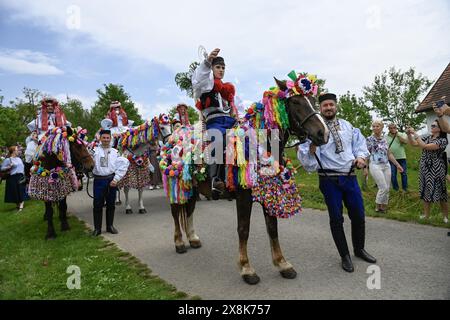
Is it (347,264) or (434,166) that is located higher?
(434,166)

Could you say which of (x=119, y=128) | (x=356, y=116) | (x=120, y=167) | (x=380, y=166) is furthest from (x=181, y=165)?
(x=356, y=116)

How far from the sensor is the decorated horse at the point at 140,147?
782cm

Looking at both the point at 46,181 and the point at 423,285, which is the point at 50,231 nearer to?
the point at 46,181

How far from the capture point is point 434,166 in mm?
5719

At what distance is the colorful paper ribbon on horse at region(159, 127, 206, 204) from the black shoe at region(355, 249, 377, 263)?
2.33 m

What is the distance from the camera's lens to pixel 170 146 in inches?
201

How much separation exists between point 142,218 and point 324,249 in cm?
452

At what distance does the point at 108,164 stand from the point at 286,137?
3.93m

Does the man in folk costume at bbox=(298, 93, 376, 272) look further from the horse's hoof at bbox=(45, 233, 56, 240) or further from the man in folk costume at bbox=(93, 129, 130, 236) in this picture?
the horse's hoof at bbox=(45, 233, 56, 240)

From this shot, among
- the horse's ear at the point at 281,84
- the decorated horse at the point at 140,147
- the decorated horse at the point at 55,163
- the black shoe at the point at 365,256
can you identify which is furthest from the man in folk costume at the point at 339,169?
the decorated horse at the point at 140,147

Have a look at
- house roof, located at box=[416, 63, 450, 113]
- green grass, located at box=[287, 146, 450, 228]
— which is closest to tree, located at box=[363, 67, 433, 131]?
house roof, located at box=[416, 63, 450, 113]

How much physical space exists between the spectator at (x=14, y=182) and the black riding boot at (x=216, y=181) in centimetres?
844

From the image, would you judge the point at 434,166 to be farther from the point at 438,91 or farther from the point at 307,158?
the point at 438,91

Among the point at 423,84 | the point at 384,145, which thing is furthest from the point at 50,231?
the point at 423,84
